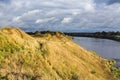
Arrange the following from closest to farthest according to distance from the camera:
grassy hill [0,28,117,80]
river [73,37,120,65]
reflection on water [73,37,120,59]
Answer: grassy hill [0,28,117,80]
river [73,37,120,65]
reflection on water [73,37,120,59]

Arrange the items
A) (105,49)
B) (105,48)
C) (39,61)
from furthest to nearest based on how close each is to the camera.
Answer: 1. (105,48)
2. (105,49)
3. (39,61)

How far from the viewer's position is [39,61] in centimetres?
2362

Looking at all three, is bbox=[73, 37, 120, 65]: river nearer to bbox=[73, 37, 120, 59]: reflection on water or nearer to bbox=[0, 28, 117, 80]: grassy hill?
bbox=[73, 37, 120, 59]: reflection on water

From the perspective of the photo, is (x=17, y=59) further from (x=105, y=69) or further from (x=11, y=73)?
(x=105, y=69)

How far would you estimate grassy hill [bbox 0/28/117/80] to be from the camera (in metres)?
21.9

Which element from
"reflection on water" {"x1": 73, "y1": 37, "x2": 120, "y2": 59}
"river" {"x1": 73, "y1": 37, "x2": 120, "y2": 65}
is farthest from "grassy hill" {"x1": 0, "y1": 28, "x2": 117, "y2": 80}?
"reflection on water" {"x1": 73, "y1": 37, "x2": 120, "y2": 59}

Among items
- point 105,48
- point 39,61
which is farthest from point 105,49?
point 39,61

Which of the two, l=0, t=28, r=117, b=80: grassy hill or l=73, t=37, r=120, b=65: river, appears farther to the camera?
l=73, t=37, r=120, b=65: river

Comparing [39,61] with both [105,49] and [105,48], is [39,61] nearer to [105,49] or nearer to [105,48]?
[105,49]

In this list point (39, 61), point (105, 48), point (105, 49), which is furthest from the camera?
point (105, 48)

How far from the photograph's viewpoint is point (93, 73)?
27578mm

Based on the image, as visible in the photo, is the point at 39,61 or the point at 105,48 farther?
the point at 105,48

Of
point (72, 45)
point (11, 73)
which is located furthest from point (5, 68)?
point (72, 45)

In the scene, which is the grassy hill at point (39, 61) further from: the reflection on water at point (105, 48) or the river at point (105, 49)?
the reflection on water at point (105, 48)
